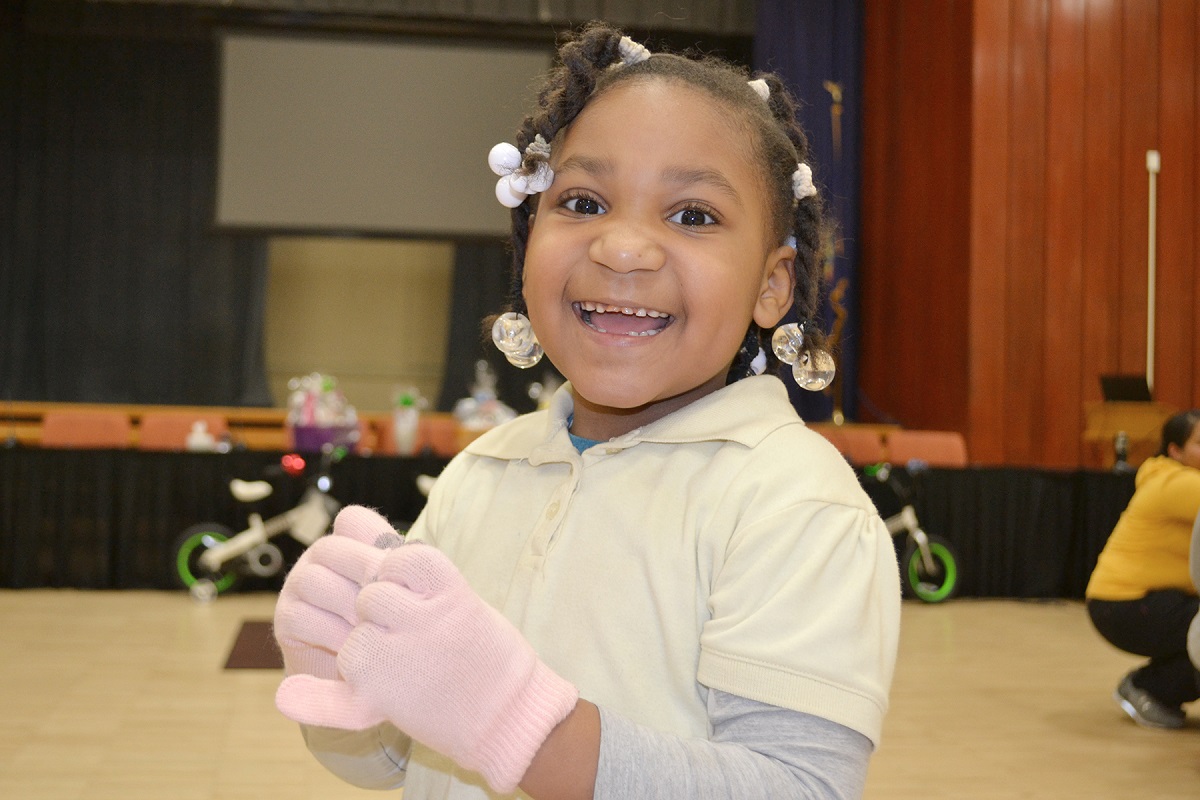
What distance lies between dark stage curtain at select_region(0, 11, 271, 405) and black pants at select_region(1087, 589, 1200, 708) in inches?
415

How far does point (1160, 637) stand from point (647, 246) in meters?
3.66

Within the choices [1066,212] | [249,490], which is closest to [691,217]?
[249,490]

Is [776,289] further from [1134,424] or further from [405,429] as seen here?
[1134,424]

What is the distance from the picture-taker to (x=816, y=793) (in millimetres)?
755

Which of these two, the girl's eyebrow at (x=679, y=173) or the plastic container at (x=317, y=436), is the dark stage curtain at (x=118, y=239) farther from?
the girl's eyebrow at (x=679, y=173)

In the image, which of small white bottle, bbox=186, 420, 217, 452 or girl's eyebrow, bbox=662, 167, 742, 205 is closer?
girl's eyebrow, bbox=662, 167, 742, 205

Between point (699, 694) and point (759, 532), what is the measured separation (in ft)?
0.44

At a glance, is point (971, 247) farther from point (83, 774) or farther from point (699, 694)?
point (699, 694)

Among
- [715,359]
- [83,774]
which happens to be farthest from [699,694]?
[83,774]

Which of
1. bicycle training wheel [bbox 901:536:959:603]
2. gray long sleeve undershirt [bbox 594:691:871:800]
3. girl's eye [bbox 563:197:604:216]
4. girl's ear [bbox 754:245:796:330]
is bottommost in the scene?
bicycle training wheel [bbox 901:536:959:603]

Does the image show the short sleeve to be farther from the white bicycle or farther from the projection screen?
the projection screen

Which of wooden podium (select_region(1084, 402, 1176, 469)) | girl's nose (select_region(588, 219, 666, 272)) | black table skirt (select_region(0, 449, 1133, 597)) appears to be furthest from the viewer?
wooden podium (select_region(1084, 402, 1176, 469))

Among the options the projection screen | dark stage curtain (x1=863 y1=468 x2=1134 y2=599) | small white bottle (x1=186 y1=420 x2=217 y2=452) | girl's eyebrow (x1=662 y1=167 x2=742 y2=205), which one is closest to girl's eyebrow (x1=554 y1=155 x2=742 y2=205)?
girl's eyebrow (x1=662 y1=167 x2=742 y2=205)

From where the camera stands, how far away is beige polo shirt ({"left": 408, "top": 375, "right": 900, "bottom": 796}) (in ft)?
2.56
